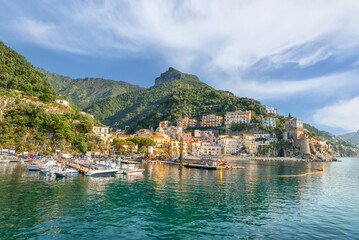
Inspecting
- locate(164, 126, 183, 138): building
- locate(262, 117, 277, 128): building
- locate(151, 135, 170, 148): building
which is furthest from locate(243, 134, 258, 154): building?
locate(151, 135, 170, 148): building

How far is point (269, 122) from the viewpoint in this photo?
12094 centimetres

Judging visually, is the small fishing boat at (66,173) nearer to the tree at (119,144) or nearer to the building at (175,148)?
the tree at (119,144)

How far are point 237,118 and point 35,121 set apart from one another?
99408 mm

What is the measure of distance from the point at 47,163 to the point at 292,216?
1558 inches

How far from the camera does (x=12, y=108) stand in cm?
5822

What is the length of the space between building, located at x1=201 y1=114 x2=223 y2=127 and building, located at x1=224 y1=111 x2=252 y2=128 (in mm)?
4297

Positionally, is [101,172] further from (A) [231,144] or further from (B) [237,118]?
(B) [237,118]

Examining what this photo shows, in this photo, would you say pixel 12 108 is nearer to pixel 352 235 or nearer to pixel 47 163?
pixel 47 163

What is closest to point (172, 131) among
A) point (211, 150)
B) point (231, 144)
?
point (211, 150)

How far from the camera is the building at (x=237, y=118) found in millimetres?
123125

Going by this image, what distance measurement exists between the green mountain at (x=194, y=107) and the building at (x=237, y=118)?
849cm

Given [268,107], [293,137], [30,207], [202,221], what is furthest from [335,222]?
[268,107]

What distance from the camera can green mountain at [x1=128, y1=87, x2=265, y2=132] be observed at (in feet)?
458

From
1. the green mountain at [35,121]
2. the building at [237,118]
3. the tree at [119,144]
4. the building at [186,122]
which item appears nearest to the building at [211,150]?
the building at [237,118]
